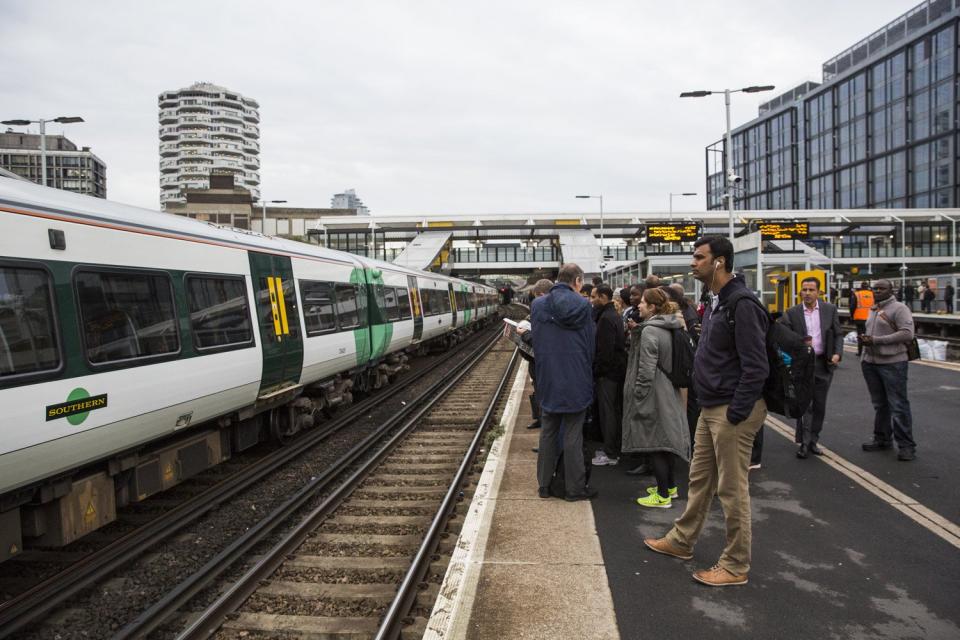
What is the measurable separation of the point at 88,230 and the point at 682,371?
464cm

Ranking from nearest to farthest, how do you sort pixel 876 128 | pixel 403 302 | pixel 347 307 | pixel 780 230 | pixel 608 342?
pixel 608 342
pixel 347 307
pixel 403 302
pixel 780 230
pixel 876 128

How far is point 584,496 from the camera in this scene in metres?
5.53

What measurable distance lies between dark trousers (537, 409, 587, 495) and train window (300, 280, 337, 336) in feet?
14.3

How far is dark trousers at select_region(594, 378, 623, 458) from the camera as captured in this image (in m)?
6.28

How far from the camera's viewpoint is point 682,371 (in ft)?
17.9

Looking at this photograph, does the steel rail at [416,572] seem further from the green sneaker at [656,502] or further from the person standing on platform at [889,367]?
the person standing on platform at [889,367]

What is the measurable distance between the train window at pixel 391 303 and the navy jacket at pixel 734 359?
32.5 ft

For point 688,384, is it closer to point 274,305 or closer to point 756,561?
point 756,561

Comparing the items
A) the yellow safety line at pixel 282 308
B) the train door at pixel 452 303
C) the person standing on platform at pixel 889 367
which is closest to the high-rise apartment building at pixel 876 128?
the train door at pixel 452 303

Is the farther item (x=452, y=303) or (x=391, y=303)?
(x=452, y=303)

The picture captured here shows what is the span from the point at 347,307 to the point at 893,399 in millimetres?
7550

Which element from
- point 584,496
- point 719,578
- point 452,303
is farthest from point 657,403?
point 452,303

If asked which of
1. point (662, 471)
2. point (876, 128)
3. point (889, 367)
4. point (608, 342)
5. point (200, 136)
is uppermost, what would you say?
point (200, 136)

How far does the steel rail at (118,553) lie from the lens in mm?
4121
